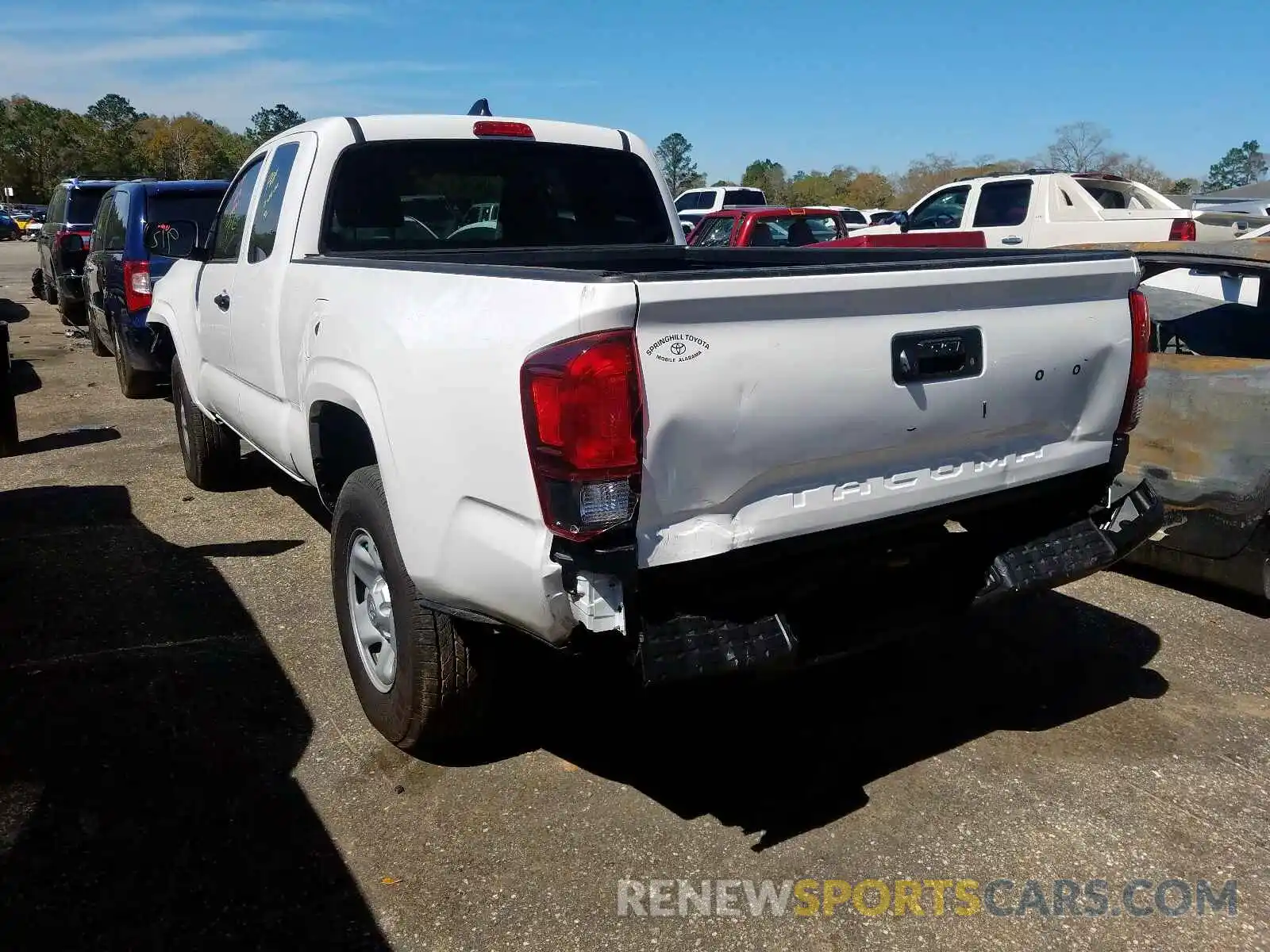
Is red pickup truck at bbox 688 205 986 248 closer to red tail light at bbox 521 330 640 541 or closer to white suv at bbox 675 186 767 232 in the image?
white suv at bbox 675 186 767 232

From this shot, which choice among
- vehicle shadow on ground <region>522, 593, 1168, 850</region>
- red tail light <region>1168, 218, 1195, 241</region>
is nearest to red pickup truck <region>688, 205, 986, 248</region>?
→ red tail light <region>1168, 218, 1195, 241</region>

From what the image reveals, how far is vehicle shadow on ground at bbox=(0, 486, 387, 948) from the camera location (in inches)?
105

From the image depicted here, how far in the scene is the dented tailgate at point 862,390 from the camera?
2449 mm

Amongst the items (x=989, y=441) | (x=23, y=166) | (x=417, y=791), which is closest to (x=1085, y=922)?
(x=989, y=441)

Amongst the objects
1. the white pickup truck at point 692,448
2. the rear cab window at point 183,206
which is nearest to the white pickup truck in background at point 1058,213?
the rear cab window at point 183,206

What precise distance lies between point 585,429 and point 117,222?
867 cm

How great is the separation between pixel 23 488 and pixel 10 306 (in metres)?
13.6

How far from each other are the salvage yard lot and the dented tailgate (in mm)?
413

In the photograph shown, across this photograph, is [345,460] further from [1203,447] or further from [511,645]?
[1203,447]

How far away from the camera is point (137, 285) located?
8.76 metres

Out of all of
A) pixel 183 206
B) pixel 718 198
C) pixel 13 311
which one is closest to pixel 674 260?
pixel 183 206

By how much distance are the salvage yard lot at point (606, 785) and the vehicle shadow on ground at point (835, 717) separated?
0.01 m

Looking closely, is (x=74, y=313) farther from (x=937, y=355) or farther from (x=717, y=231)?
(x=937, y=355)

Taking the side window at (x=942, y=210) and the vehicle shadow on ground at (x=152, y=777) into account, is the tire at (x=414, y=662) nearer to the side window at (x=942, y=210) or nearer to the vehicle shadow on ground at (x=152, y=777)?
the vehicle shadow on ground at (x=152, y=777)
